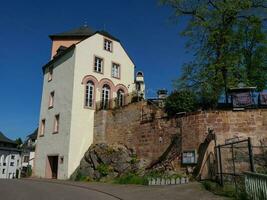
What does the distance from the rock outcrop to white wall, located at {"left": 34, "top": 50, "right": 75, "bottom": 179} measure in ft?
8.42

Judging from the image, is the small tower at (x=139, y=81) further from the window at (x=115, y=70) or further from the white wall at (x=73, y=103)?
the window at (x=115, y=70)

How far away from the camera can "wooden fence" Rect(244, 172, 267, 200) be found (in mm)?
7738

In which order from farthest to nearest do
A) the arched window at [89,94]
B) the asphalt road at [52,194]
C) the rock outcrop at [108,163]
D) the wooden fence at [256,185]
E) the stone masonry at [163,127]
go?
the arched window at [89,94] < the rock outcrop at [108,163] < the stone masonry at [163,127] < the asphalt road at [52,194] < the wooden fence at [256,185]

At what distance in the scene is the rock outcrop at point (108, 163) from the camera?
20.2 meters

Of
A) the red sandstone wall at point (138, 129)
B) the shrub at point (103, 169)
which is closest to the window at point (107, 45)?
the red sandstone wall at point (138, 129)

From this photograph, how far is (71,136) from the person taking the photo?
960 inches

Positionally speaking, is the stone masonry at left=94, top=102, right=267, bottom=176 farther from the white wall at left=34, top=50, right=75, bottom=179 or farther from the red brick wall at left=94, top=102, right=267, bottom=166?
the white wall at left=34, top=50, right=75, bottom=179

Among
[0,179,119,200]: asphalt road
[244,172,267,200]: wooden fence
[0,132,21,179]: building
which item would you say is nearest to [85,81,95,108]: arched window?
[0,179,119,200]: asphalt road

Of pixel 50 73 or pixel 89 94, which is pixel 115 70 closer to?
pixel 89 94

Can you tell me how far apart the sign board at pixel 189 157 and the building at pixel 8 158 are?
47.5 metres

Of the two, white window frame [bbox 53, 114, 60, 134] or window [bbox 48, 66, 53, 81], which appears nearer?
white window frame [bbox 53, 114, 60, 134]

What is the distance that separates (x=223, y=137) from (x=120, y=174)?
291 inches

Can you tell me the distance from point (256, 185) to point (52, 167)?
22.0 metres

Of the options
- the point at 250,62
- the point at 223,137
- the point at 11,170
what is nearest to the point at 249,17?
the point at 250,62
